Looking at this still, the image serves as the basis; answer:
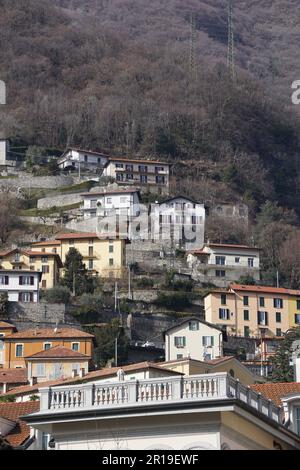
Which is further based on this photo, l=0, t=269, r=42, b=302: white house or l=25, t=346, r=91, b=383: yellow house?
l=0, t=269, r=42, b=302: white house

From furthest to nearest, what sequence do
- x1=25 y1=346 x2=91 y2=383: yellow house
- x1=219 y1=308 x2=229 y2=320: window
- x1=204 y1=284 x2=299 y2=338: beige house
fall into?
1. x1=219 y1=308 x2=229 y2=320: window
2. x1=204 y1=284 x2=299 y2=338: beige house
3. x1=25 y1=346 x2=91 y2=383: yellow house

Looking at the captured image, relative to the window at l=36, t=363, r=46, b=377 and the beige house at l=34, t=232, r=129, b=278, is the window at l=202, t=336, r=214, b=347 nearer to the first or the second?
the window at l=36, t=363, r=46, b=377

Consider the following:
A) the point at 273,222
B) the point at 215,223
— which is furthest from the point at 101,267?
the point at 273,222

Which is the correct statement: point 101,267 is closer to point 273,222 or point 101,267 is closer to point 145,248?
point 145,248

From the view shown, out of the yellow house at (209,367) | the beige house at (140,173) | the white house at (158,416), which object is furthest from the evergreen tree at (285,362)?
the beige house at (140,173)

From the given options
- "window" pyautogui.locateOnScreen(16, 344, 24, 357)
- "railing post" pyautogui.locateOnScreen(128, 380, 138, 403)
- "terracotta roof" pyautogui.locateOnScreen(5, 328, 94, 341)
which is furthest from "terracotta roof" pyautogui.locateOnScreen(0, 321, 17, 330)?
"railing post" pyautogui.locateOnScreen(128, 380, 138, 403)

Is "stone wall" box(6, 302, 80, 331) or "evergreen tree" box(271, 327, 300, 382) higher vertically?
"stone wall" box(6, 302, 80, 331)

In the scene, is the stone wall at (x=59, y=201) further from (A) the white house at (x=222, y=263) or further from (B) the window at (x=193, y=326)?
(B) the window at (x=193, y=326)
